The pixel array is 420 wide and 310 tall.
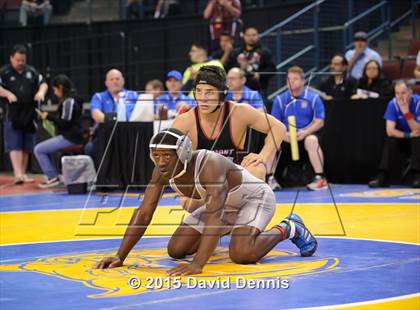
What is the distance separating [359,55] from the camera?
47.7 feet

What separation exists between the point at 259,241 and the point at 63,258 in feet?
4.90

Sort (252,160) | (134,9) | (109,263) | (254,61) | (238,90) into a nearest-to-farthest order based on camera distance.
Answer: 1. (109,263)
2. (252,160)
3. (238,90)
4. (254,61)
5. (134,9)

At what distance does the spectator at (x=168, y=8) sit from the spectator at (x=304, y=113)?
6.68m

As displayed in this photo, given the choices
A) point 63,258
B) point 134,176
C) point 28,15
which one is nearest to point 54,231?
point 63,258

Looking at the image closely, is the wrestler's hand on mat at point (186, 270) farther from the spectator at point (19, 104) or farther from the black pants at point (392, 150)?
the spectator at point (19, 104)

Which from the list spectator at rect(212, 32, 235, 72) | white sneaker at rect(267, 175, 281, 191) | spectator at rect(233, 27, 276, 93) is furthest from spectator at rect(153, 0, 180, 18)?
white sneaker at rect(267, 175, 281, 191)

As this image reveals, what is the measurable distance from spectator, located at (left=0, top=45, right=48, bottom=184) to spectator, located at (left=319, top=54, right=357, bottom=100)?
4676 mm

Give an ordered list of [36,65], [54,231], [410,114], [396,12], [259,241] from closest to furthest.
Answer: [259,241] → [54,231] → [410,114] → [396,12] → [36,65]

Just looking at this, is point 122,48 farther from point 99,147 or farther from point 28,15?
point 99,147

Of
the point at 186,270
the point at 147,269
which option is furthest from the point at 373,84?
the point at 186,270

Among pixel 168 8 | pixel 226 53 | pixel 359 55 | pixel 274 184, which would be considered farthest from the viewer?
pixel 168 8

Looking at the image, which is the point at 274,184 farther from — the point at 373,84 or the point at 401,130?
the point at 373,84

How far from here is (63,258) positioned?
21.5ft

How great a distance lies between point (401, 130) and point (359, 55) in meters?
2.25
